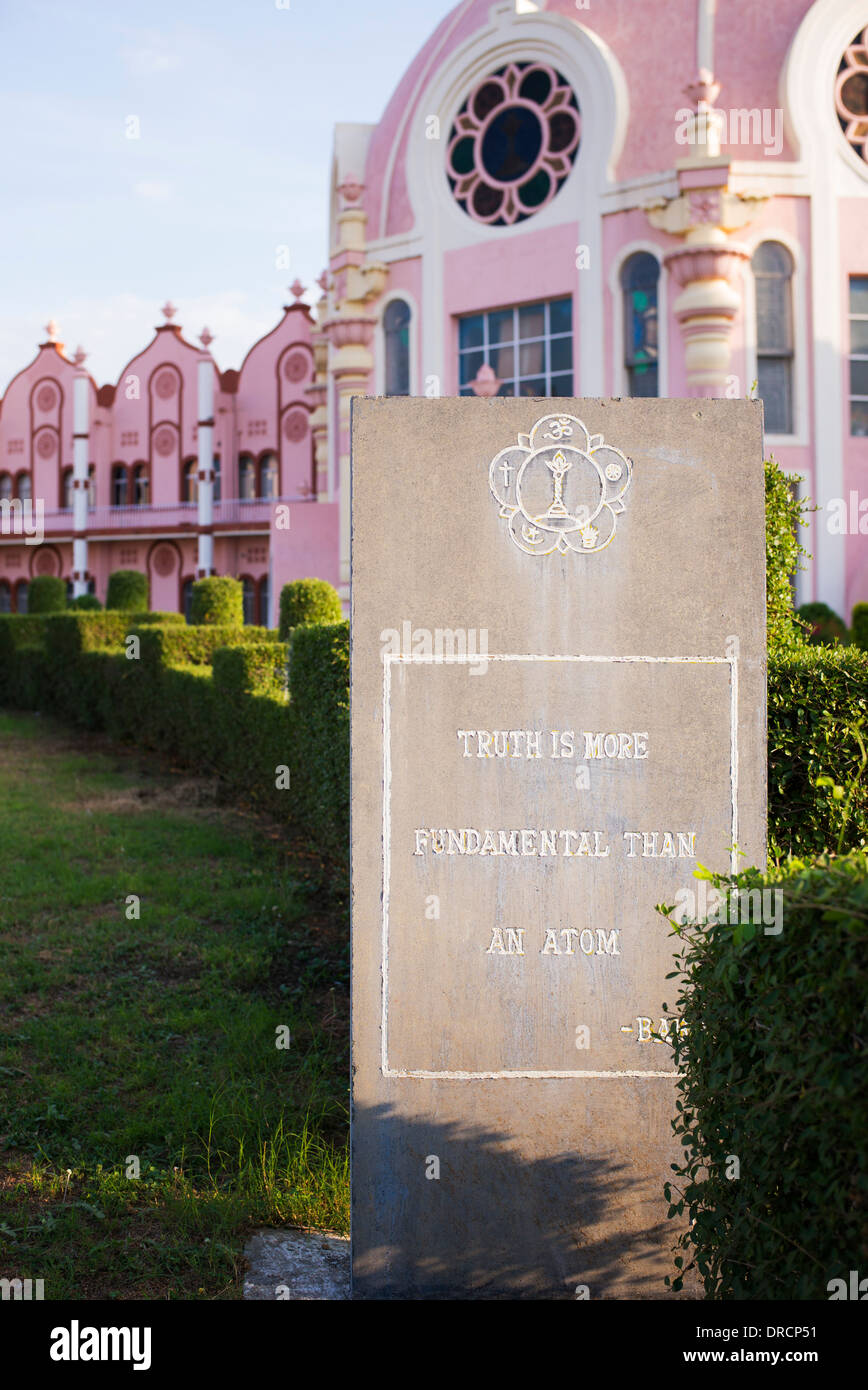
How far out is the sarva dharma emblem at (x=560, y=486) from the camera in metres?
3.45

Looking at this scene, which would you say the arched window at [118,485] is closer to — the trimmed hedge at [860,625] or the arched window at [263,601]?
the arched window at [263,601]

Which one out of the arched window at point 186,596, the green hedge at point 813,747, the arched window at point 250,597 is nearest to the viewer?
the green hedge at point 813,747

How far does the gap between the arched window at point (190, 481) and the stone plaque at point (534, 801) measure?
1227 inches

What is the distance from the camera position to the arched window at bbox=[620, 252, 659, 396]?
617 inches

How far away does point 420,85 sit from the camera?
693 inches

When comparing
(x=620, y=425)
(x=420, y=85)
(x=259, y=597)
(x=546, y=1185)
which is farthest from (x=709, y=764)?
(x=259, y=597)

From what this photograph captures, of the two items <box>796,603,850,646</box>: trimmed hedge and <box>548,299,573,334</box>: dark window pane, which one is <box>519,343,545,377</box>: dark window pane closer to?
<box>548,299,573,334</box>: dark window pane

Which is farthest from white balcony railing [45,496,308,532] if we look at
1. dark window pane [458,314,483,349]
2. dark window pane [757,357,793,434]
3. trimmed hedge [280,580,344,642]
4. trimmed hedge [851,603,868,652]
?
trimmed hedge [851,603,868,652]

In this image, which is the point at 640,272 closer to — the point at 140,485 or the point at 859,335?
the point at 859,335

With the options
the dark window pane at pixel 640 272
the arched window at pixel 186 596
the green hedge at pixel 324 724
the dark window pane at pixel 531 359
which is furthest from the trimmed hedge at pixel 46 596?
the green hedge at pixel 324 724

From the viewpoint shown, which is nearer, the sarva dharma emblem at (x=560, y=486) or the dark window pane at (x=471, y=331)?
the sarva dharma emblem at (x=560, y=486)

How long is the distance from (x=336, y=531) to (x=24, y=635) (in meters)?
5.47

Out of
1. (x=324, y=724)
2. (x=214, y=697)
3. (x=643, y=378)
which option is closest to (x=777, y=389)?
(x=643, y=378)

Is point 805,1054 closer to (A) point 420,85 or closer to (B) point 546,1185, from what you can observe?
(B) point 546,1185
